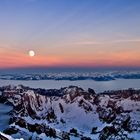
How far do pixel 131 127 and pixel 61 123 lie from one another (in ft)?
84.4

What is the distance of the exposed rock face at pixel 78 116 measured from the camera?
115 m

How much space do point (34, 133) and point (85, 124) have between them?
29130mm

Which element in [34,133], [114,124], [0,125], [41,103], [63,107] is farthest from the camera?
[41,103]

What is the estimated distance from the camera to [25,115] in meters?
143

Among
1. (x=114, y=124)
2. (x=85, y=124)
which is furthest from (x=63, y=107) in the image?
(x=114, y=124)

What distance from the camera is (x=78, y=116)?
454 ft

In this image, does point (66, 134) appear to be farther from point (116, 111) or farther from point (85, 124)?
point (116, 111)

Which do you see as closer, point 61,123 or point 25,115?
point 61,123

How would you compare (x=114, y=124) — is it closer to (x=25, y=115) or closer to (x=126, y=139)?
(x=126, y=139)

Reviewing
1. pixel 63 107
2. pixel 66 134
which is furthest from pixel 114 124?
pixel 63 107

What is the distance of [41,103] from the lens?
156 metres

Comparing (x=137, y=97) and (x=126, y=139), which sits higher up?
(x=137, y=97)

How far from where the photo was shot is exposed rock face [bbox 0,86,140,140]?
114562mm

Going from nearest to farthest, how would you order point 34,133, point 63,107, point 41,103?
point 34,133 → point 63,107 → point 41,103
